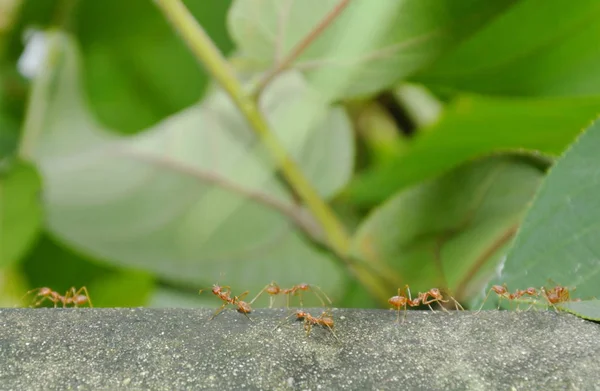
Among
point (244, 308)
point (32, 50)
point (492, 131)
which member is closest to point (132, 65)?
point (32, 50)

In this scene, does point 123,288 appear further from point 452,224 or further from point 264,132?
point 452,224

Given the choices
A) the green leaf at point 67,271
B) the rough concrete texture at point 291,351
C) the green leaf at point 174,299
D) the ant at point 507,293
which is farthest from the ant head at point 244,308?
the green leaf at point 67,271

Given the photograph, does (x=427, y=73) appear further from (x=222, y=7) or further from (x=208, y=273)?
(x=208, y=273)

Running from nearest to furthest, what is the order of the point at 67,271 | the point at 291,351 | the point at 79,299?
the point at 291,351, the point at 79,299, the point at 67,271

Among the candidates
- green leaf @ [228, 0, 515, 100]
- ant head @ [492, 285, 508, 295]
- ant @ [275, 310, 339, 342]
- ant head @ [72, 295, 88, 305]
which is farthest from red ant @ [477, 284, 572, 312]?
ant head @ [72, 295, 88, 305]

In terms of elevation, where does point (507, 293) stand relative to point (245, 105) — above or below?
below

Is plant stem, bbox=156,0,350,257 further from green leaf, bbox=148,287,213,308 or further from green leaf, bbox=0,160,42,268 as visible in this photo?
green leaf, bbox=0,160,42,268

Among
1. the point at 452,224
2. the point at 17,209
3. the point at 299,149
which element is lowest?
the point at 452,224

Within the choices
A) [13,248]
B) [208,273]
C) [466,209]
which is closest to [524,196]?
[466,209]
